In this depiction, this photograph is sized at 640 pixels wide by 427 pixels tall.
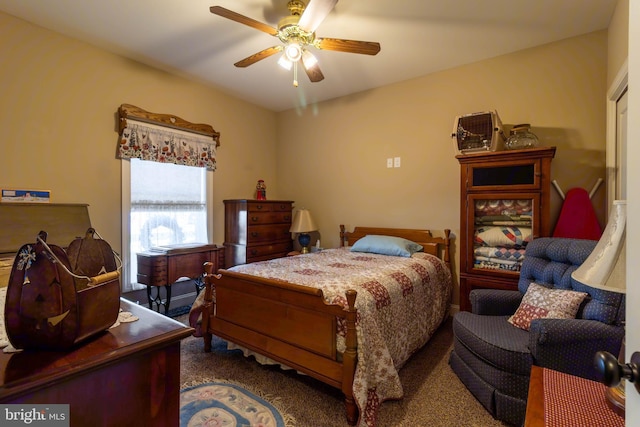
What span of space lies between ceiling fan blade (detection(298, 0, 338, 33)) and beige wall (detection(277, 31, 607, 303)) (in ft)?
6.53

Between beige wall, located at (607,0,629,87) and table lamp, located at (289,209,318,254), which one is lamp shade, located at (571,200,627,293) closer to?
beige wall, located at (607,0,629,87)

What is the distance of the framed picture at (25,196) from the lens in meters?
2.57

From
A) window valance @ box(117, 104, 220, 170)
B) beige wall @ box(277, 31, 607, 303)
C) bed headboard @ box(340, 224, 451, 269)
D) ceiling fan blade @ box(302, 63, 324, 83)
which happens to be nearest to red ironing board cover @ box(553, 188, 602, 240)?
beige wall @ box(277, 31, 607, 303)

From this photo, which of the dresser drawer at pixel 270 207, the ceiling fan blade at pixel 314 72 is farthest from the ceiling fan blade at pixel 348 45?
the dresser drawer at pixel 270 207

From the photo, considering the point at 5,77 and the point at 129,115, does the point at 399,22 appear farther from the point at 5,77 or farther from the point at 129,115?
the point at 5,77

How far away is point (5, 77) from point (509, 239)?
14.8ft

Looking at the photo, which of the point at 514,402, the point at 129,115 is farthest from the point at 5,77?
the point at 514,402

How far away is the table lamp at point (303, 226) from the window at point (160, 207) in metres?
1.16

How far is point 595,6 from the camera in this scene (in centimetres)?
242

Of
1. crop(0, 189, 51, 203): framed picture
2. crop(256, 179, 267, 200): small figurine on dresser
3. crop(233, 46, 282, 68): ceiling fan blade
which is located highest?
crop(233, 46, 282, 68): ceiling fan blade

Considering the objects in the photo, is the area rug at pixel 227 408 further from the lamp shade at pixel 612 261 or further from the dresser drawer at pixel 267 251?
the dresser drawer at pixel 267 251

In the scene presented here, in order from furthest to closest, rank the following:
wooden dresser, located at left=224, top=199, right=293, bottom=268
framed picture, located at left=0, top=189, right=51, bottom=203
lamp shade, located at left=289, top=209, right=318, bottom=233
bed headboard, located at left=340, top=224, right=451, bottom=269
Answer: lamp shade, located at left=289, top=209, right=318, bottom=233 < wooden dresser, located at left=224, top=199, right=293, bottom=268 < bed headboard, located at left=340, top=224, right=451, bottom=269 < framed picture, located at left=0, top=189, right=51, bottom=203

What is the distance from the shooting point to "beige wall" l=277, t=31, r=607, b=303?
2842 mm

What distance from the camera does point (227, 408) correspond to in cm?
192
